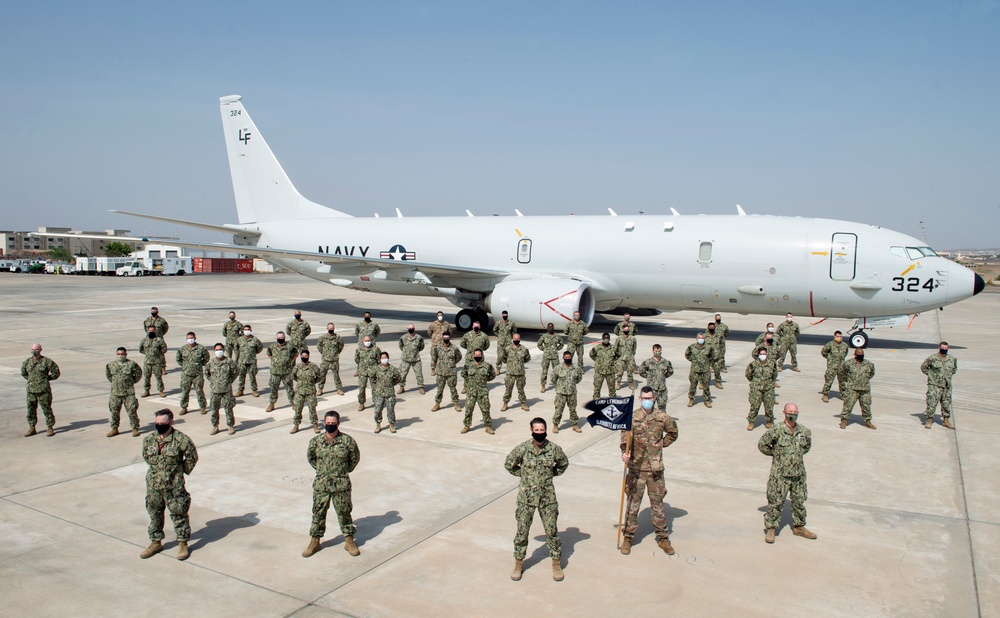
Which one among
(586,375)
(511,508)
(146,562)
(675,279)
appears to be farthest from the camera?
(675,279)

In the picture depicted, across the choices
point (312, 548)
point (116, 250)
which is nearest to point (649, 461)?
point (312, 548)

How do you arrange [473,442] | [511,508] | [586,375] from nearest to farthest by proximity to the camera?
1. [511,508]
2. [473,442]
3. [586,375]

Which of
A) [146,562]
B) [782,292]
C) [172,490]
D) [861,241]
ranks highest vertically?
[861,241]

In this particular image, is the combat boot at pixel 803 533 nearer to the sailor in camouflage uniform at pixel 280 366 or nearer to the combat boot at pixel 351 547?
the combat boot at pixel 351 547

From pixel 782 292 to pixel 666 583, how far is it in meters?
16.1

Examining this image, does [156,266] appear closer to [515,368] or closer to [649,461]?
[515,368]

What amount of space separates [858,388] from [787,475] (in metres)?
5.65

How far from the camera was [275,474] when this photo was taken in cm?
1003

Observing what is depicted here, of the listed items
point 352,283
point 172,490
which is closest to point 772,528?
point 172,490

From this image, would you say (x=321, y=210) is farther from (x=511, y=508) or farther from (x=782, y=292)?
(x=511, y=508)

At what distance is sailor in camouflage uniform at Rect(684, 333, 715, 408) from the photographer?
14.1m

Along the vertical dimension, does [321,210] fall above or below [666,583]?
above

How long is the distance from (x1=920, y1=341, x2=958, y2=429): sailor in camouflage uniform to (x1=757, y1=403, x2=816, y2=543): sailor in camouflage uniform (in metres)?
6.10

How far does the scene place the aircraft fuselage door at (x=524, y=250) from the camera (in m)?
25.0
